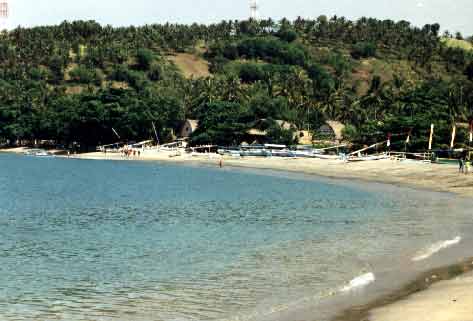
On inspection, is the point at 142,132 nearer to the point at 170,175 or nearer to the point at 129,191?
the point at 170,175

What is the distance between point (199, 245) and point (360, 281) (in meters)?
11.8

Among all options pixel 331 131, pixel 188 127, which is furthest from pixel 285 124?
pixel 188 127

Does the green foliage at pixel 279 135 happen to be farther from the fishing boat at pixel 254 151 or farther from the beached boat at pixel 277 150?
the beached boat at pixel 277 150

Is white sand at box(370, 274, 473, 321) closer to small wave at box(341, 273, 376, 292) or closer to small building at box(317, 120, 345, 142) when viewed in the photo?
small wave at box(341, 273, 376, 292)

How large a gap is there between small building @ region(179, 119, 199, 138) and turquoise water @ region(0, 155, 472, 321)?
7576 cm

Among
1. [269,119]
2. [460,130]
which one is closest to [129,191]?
[460,130]

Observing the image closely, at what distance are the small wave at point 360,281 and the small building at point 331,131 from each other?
375ft

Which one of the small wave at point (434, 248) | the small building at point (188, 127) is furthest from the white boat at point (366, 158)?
the small wave at point (434, 248)

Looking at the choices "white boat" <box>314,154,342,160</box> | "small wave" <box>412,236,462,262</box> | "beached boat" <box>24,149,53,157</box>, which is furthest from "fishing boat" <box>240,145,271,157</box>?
"small wave" <box>412,236,462,262</box>

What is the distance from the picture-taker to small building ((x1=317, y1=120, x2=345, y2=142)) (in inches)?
5536

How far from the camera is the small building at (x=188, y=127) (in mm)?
146812

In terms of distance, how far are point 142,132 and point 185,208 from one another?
95.1 m

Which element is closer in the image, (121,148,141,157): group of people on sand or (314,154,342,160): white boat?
(314,154,342,160): white boat

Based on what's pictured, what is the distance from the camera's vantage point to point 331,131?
145875mm
